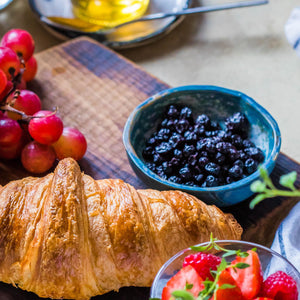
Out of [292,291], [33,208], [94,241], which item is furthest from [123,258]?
[292,291]

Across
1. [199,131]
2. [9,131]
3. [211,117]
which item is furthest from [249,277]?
[9,131]

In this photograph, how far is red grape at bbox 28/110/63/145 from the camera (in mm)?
1290

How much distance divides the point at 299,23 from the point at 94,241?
1.31 metres

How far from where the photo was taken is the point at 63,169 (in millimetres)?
1148

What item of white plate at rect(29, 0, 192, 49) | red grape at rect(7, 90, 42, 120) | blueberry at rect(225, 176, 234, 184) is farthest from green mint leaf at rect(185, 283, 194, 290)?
white plate at rect(29, 0, 192, 49)

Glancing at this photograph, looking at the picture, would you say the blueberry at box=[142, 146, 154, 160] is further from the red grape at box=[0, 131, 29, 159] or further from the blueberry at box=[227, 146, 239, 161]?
the red grape at box=[0, 131, 29, 159]

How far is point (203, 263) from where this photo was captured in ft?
3.02

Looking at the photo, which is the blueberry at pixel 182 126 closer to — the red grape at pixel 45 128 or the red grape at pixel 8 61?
the red grape at pixel 45 128

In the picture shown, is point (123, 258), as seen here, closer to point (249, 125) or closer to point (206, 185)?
point (206, 185)

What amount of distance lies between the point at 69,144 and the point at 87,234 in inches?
15.5

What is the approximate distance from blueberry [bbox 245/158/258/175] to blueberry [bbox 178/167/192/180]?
0.55ft

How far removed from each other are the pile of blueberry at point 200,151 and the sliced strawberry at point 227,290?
0.39 metres

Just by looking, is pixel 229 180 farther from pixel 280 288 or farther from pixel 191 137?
pixel 280 288

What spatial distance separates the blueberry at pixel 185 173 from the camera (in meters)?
1.25
